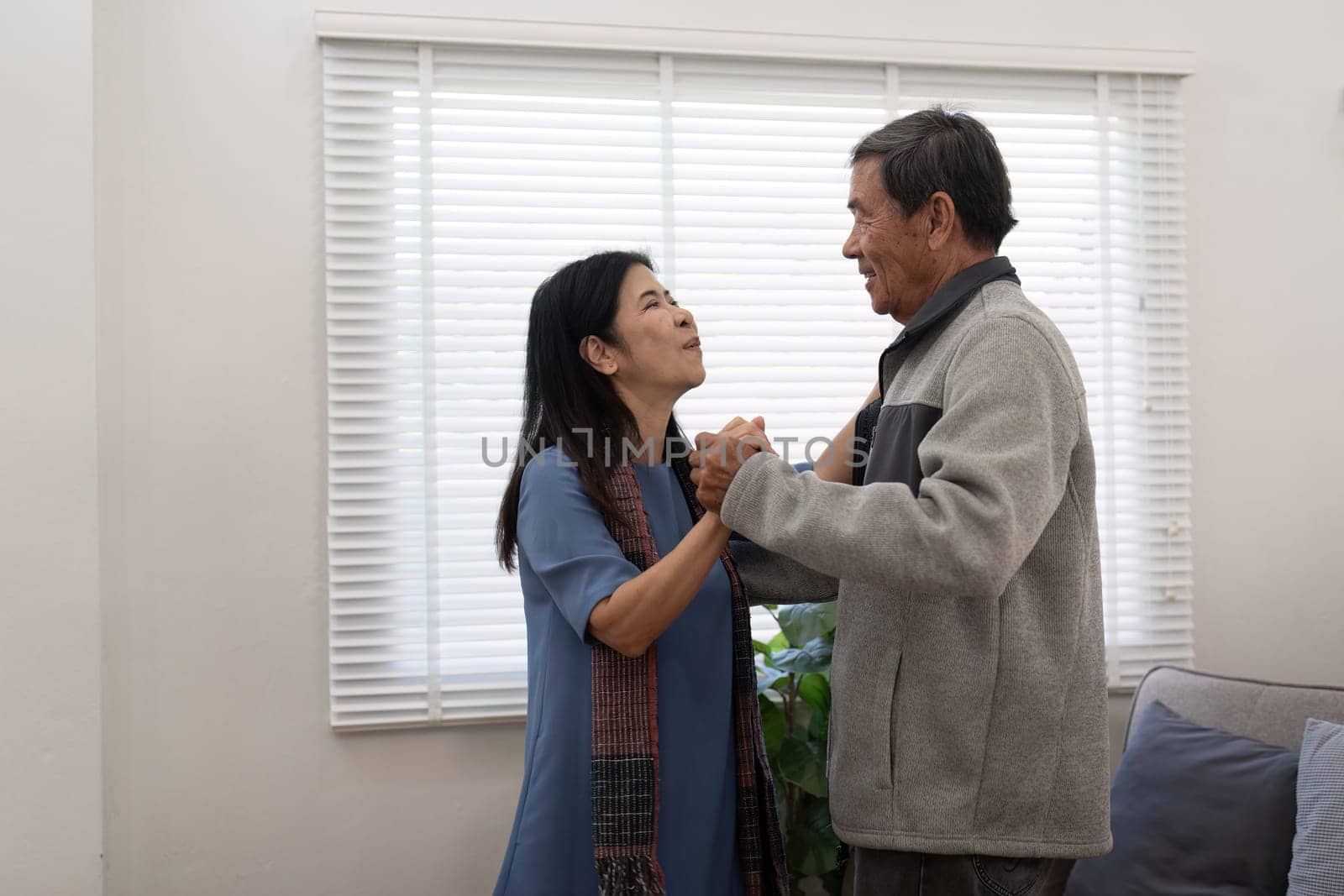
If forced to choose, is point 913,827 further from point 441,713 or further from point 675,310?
point 441,713

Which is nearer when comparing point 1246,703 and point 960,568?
point 960,568

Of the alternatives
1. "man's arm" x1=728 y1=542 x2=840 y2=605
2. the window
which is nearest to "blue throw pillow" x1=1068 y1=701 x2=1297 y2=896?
the window

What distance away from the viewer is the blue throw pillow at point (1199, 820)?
2.06 meters

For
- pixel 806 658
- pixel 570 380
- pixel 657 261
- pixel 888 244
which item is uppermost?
pixel 657 261

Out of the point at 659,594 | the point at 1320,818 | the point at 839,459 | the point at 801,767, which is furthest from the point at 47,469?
the point at 1320,818

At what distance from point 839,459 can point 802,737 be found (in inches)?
38.6

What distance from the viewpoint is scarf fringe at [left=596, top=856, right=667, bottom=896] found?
1483 mm

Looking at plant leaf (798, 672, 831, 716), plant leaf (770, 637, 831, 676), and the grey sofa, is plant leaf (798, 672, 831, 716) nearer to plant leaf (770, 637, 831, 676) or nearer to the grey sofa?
plant leaf (770, 637, 831, 676)

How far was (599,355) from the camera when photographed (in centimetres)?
175

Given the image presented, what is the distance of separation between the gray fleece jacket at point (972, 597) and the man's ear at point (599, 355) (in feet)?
1.47

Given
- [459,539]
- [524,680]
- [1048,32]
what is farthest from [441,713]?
[1048,32]

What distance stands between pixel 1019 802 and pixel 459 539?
152cm

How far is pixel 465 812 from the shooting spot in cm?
252

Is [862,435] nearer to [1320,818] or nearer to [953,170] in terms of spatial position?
[953,170]
